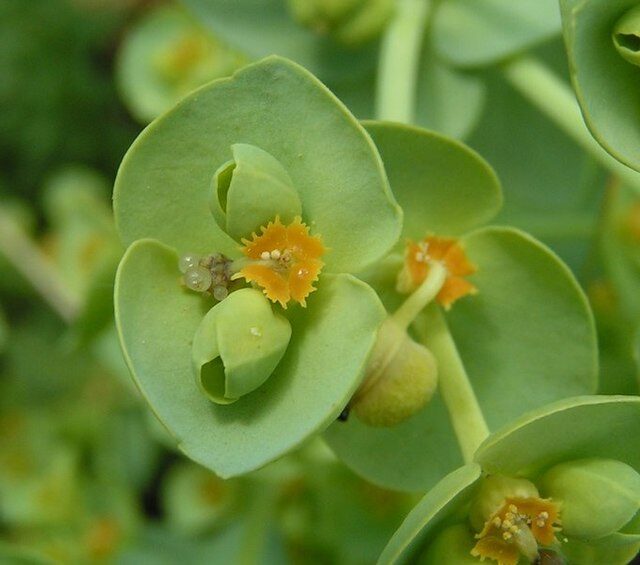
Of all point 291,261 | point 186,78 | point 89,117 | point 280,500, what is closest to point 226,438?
point 291,261

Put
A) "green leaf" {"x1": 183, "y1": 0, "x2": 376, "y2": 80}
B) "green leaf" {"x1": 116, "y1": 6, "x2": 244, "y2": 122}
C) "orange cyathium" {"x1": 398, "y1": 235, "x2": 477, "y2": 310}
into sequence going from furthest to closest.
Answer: "green leaf" {"x1": 116, "y1": 6, "x2": 244, "y2": 122} → "green leaf" {"x1": 183, "y1": 0, "x2": 376, "y2": 80} → "orange cyathium" {"x1": 398, "y1": 235, "x2": 477, "y2": 310}

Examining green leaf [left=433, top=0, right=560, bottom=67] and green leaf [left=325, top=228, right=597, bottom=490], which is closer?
green leaf [left=325, top=228, right=597, bottom=490]

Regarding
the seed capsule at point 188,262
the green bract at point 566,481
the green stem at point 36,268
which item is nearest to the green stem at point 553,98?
the green bract at point 566,481

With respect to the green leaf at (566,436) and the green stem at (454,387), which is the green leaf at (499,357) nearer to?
the green stem at (454,387)

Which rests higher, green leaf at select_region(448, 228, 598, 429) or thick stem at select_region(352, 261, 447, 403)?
thick stem at select_region(352, 261, 447, 403)

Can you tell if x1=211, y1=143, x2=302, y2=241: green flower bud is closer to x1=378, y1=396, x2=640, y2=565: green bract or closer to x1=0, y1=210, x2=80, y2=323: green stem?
x1=378, y1=396, x2=640, y2=565: green bract

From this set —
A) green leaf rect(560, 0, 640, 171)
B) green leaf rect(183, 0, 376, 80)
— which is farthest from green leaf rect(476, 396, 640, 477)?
green leaf rect(183, 0, 376, 80)

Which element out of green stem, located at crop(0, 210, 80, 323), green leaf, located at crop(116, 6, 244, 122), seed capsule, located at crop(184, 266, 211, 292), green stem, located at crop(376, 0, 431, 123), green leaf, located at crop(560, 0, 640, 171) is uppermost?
green leaf, located at crop(560, 0, 640, 171)
